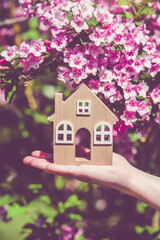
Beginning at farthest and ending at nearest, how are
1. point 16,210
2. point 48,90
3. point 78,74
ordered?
point 48,90 → point 16,210 → point 78,74

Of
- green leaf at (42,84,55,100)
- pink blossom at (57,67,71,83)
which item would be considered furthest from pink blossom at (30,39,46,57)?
green leaf at (42,84,55,100)

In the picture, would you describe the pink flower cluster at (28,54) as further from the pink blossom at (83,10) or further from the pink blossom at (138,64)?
the pink blossom at (138,64)

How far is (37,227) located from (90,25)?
1.62 m

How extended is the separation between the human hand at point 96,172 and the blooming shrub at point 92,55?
0.80 feet

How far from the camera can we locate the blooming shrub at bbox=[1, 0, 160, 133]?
1.56m

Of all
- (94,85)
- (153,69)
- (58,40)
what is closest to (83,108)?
(94,85)

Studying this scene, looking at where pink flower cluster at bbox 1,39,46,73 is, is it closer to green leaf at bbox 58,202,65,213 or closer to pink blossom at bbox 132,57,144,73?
pink blossom at bbox 132,57,144,73

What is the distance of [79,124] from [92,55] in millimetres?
350

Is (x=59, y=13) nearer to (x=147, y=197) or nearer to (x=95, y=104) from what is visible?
(x=95, y=104)

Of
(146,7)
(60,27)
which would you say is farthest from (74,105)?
(146,7)

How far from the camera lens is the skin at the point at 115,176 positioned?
149cm

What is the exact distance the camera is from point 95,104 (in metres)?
1.62

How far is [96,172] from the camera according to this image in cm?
152

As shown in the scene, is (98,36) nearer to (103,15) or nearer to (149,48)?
(103,15)
